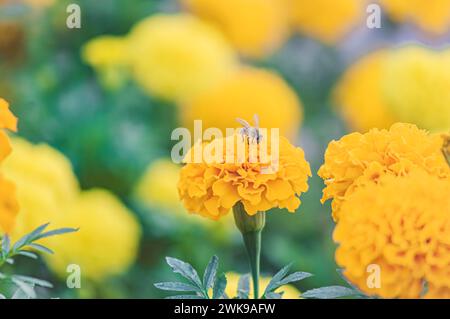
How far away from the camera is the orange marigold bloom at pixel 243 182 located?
71 cm

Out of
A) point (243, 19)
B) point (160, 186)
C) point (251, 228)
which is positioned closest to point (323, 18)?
point (243, 19)

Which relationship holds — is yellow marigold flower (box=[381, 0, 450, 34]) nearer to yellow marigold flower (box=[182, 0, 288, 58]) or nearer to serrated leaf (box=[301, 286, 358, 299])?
yellow marigold flower (box=[182, 0, 288, 58])

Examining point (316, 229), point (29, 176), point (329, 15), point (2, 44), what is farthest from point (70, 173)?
point (329, 15)

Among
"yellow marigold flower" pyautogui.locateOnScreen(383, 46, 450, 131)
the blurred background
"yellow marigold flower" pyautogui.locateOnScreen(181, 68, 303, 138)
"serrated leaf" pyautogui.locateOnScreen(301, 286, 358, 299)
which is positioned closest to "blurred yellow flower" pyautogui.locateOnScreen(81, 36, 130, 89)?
the blurred background

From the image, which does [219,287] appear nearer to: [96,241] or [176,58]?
[96,241]

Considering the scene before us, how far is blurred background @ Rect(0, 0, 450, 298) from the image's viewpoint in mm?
1163

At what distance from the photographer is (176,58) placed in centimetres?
126

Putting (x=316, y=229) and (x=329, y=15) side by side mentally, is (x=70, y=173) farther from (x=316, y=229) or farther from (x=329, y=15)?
(x=329, y=15)

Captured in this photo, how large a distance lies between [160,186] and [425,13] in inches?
19.6

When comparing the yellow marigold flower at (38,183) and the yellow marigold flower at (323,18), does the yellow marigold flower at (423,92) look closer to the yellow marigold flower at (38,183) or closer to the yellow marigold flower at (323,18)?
the yellow marigold flower at (323,18)

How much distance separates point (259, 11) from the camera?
→ 137cm

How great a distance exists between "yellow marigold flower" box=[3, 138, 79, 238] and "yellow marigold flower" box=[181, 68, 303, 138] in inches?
8.2
